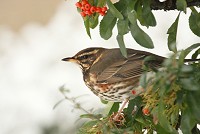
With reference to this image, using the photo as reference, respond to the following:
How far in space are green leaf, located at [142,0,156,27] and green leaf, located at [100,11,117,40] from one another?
0.19ft

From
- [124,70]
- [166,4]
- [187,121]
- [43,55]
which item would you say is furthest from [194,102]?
[43,55]

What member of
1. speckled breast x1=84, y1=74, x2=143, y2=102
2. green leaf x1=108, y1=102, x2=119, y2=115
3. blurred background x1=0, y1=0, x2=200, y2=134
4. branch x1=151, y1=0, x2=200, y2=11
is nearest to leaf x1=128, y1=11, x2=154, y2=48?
branch x1=151, y1=0, x2=200, y2=11

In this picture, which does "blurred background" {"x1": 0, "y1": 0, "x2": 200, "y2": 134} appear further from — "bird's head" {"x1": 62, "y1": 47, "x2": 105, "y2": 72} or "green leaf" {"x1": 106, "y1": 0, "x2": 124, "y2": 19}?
"green leaf" {"x1": 106, "y1": 0, "x2": 124, "y2": 19}

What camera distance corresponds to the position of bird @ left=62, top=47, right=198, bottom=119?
52.8 inches

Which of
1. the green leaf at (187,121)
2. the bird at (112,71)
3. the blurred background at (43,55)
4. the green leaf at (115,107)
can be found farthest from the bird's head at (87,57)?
the blurred background at (43,55)

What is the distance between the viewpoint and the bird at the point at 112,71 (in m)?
1.34

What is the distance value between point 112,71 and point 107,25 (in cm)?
26

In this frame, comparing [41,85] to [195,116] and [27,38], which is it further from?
[195,116]

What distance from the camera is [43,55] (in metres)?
3.32

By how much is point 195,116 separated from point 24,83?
225 cm

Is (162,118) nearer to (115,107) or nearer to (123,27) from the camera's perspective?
(123,27)

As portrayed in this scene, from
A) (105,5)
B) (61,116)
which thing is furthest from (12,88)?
(105,5)

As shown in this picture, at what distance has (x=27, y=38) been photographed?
3479mm

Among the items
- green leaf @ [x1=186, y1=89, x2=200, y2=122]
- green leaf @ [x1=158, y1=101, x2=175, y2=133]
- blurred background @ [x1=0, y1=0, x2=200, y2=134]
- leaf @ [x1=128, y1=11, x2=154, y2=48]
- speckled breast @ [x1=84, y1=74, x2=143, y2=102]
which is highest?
leaf @ [x1=128, y1=11, x2=154, y2=48]
